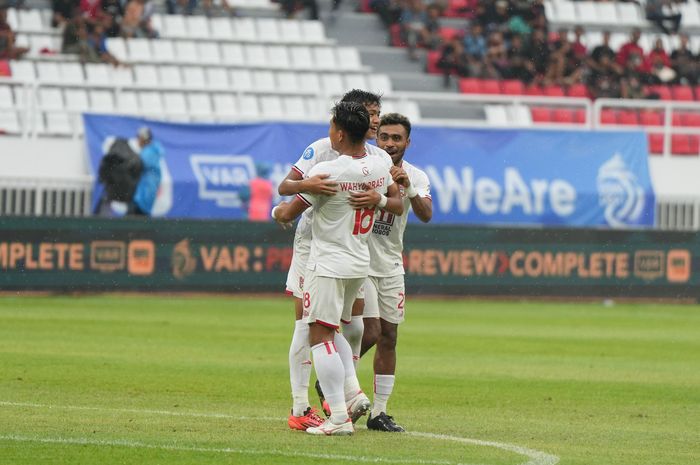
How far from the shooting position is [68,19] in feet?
100

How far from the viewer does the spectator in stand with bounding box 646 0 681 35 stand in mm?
40344

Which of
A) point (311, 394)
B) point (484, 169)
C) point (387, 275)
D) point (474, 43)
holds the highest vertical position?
point (474, 43)

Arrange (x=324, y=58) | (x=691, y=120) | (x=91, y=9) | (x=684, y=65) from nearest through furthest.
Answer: (x=91, y=9)
(x=324, y=58)
(x=691, y=120)
(x=684, y=65)

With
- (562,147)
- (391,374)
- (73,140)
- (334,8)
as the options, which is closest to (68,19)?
(73,140)

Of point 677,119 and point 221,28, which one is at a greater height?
point 221,28

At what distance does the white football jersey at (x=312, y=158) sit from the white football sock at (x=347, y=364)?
0.74 metres

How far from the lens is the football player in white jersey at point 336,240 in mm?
9750

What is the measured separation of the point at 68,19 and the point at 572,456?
23147mm

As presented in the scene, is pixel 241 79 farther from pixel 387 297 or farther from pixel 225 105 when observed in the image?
pixel 387 297

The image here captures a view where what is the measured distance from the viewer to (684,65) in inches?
1495

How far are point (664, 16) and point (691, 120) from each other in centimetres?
707

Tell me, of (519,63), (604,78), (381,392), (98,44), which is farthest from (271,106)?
(381,392)

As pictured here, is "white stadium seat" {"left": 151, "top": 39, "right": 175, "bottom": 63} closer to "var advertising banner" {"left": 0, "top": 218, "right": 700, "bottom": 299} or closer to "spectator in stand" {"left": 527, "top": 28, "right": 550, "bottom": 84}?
"var advertising banner" {"left": 0, "top": 218, "right": 700, "bottom": 299}

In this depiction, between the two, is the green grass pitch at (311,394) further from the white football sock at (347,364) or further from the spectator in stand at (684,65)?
the spectator in stand at (684,65)
